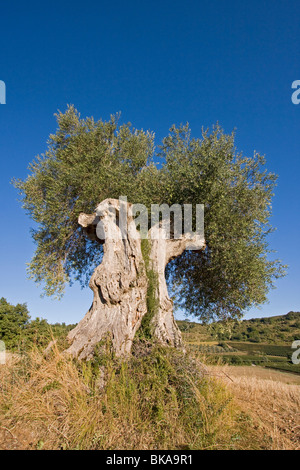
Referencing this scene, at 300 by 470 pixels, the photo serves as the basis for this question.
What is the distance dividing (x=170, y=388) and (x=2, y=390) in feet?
13.9

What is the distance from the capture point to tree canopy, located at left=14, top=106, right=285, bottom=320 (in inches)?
504

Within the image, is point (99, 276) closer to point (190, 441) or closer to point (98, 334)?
point (98, 334)

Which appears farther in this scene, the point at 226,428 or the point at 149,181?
the point at 149,181

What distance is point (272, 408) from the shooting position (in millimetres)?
8125

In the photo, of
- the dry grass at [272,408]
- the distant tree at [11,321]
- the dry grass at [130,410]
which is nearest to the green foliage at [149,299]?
the dry grass at [130,410]

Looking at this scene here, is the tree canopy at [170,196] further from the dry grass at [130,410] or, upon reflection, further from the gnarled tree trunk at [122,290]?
the dry grass at [130,410]

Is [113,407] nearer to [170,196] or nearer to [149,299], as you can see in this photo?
[149,299]

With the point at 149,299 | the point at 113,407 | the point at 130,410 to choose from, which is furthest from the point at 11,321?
the point at 130,410

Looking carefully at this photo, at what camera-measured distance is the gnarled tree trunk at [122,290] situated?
9180mm

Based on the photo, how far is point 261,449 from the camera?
5.85 meters

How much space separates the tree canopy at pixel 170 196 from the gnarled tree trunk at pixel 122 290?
7.26 ft

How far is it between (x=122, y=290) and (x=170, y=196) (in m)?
→ 5.44

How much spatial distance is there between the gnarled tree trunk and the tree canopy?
7.26ft

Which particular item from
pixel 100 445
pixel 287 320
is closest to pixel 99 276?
pixel 100 445
